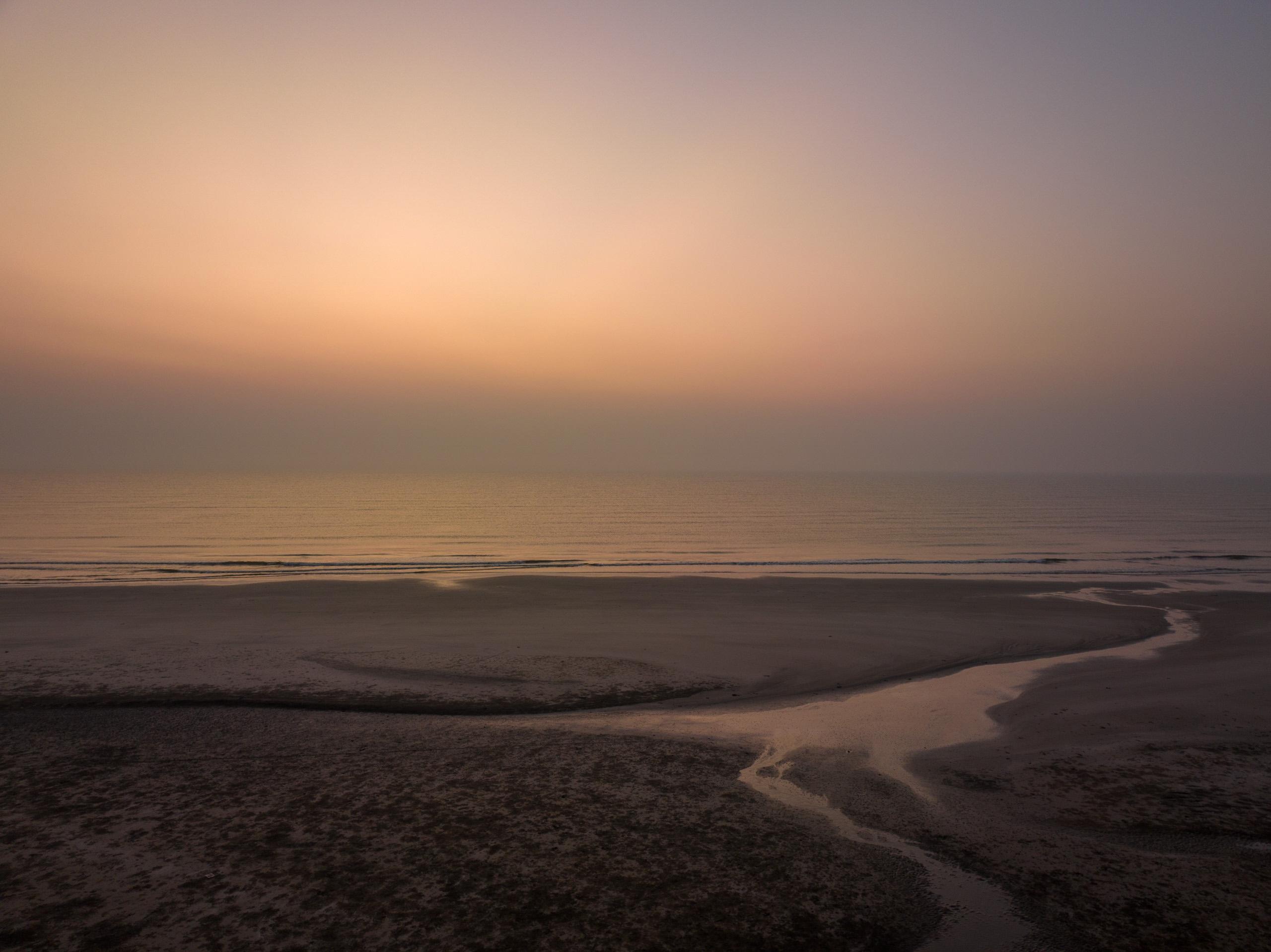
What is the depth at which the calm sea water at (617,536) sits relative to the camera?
113 feet

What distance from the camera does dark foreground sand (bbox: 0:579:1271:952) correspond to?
529cm

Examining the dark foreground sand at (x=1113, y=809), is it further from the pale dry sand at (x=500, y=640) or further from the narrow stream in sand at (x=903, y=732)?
the pale dry sand at (x=500, y=640)

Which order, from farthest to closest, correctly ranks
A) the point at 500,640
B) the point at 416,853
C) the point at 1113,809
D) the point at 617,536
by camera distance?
the point at 617,536, the point at 500,640, the point at 1113,809, the point at 416,853

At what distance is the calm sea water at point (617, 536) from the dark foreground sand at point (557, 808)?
1908 centimetres

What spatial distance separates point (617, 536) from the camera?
183ft

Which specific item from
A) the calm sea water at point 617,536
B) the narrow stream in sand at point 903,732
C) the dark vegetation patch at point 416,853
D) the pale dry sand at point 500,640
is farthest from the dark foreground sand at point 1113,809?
the calm sea water at point 617,536

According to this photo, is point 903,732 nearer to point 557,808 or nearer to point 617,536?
point 557,808

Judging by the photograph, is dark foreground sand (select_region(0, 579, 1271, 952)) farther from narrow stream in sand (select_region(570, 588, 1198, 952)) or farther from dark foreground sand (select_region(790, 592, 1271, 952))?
narrow stream in sand (select_region(570, 588, 1198, 952))

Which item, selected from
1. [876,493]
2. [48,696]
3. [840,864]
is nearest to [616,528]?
[48,696]

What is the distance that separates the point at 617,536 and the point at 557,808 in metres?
48.5

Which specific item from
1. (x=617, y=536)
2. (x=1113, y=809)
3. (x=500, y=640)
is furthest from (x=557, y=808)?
(x=617, y=536)

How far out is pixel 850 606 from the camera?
22.0m

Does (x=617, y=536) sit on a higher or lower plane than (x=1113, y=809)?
higher

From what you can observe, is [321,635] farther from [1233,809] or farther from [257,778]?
[1233,809]
